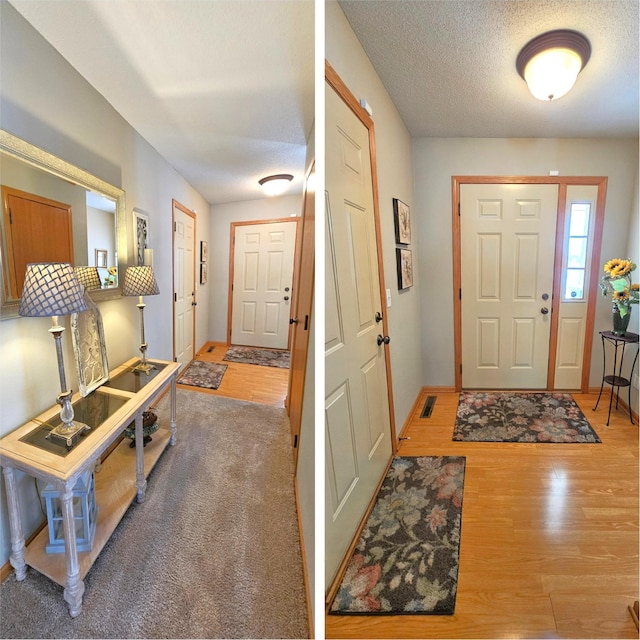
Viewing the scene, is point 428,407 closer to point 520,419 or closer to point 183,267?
point 520,419

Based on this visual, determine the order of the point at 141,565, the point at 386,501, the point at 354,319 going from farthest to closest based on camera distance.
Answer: the point at 386,501, the point at 354,319, the point at 141,565

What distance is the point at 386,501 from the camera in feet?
4.76

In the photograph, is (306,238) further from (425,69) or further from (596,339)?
(596,339)

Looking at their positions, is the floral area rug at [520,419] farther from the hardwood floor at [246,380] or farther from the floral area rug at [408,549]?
the hardwood floor at [246,380]

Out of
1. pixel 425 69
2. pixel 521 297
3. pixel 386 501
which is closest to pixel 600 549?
pixel 386 501

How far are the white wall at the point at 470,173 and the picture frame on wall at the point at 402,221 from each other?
254 mm

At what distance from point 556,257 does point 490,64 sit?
43.9 inches

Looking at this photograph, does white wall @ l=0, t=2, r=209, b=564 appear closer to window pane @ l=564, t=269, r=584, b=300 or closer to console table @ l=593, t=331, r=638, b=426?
window pane @ l=564, t=269, r=584, b=300

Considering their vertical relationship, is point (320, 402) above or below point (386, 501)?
above

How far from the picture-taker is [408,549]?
123cm

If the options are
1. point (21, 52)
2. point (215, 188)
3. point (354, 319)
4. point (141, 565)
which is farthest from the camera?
point (354, 319)

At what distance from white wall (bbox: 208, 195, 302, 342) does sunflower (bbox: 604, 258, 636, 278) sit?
233 centimetres

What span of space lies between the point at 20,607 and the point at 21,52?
1.54 metres

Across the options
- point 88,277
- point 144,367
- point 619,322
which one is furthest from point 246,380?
point 619,322
